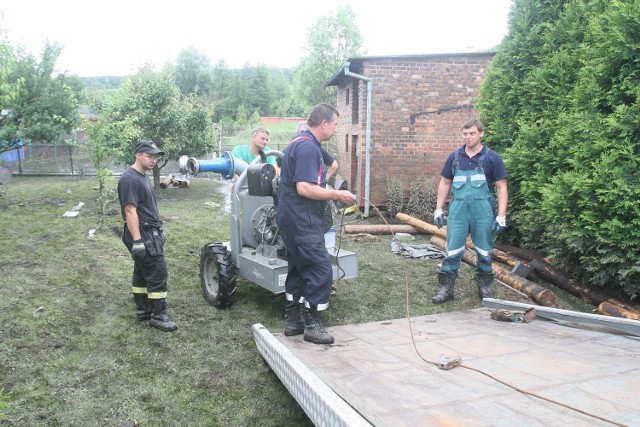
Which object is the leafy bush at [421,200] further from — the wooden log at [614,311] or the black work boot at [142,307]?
the black work boot at [142,307]

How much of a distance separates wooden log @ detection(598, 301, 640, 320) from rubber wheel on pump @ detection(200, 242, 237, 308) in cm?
401

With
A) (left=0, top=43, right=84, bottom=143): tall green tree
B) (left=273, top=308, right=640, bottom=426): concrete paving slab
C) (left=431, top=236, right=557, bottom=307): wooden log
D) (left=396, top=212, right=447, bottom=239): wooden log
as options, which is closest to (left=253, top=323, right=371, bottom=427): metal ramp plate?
(left=273, top=308, right=640, bottom=426): concrete paving slab

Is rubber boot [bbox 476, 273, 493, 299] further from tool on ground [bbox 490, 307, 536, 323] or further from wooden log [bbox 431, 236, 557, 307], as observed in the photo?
tool on ground [bbox 490, 307, 536, 323]

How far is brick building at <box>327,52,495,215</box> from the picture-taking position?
11.6m

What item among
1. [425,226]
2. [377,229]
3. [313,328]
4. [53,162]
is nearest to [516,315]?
[313,328]

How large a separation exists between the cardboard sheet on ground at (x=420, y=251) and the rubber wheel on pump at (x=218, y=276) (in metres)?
3.32

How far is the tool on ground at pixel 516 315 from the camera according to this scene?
4.44m

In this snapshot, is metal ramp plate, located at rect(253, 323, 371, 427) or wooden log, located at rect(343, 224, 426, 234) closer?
metal ramp plate, located at rect(253, 323, 371, 427)

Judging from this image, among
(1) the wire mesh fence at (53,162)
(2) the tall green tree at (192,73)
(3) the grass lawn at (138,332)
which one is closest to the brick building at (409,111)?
(3) the grass lawn at (138,332)

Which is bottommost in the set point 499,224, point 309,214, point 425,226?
point 425,226

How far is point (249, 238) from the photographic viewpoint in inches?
211

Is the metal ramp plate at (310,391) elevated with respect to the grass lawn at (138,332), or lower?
elevated

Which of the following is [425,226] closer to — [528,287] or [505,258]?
[505,258]

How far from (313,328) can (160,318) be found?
1793 millimetres
